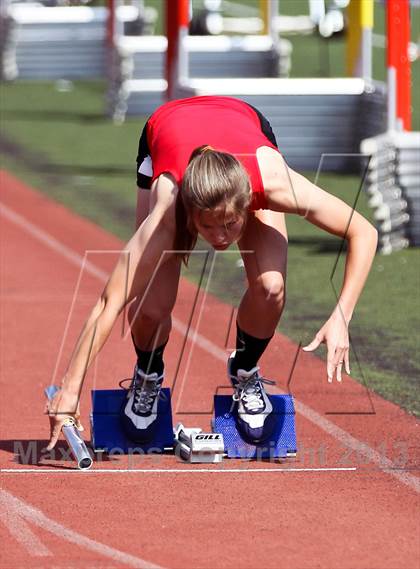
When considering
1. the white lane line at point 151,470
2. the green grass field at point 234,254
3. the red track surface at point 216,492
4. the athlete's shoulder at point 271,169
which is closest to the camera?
the red track surface at point 216,492

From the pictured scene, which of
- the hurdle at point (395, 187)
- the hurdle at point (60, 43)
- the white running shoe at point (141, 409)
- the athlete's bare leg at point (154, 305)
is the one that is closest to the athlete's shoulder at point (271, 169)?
the athlete's bare leg at point (154, 305)

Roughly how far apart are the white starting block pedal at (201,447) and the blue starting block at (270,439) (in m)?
0.13

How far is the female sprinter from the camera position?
6.00 meters

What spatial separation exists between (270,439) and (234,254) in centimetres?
699

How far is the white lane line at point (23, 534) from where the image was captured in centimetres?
543

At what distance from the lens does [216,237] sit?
6.02m

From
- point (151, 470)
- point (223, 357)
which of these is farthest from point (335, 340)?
point (223, 357)

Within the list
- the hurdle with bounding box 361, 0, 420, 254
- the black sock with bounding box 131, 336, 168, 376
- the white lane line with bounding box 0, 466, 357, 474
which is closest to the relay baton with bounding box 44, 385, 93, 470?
the white lane line with bounding box 0, 466, 357, 474

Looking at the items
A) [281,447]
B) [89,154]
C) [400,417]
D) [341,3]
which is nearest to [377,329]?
[400,417]

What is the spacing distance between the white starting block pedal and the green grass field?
1.57 meters

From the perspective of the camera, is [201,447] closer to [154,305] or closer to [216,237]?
[154,305]

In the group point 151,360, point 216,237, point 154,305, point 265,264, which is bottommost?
point 151,360

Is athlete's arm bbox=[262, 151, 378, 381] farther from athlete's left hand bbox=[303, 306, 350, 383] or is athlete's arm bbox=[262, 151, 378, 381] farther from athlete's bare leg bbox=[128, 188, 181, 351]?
athlete's bare leg bbox=[128, 188, 181, 351]

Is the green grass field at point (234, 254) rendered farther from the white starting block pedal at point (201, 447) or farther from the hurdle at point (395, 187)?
the white starting block pedal at point (201, 447)
